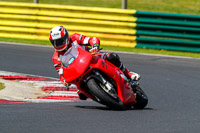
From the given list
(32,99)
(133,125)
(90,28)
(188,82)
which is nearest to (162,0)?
(90,28)

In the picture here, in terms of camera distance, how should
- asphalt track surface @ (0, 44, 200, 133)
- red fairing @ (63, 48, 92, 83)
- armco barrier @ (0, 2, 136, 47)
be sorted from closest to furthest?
asphalt track surface @ (0, 44, 200, 133) < red fairing @ (63, 48, 92, 83) < armco barrier @ (0, 2, 136, 47)

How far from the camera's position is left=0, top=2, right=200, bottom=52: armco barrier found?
14953 mm

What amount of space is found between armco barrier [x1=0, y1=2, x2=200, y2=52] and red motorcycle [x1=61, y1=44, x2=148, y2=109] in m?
7.74

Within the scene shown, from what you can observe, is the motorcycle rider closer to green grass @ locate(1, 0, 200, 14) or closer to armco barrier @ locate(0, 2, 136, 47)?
armco barrier @ locate(0, 2, 136, 47)

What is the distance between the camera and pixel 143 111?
24.3 feet

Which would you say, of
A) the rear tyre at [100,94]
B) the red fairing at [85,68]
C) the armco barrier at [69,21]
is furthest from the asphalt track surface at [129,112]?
the armco barrier at [69,21]

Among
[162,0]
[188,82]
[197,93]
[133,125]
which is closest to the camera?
[133,125]

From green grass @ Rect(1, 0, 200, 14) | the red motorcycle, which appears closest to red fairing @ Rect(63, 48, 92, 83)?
the red motorcycle

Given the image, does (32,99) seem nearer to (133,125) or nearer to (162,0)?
(133,125)

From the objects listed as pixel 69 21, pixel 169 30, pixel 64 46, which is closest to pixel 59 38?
pixel 64 46

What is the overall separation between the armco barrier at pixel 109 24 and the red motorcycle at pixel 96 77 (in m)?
7.74

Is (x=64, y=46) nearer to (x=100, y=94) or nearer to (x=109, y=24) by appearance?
(x=100, y=94)

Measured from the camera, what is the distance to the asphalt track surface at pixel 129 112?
5819 mm

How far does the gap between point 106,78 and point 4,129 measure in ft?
7.22
